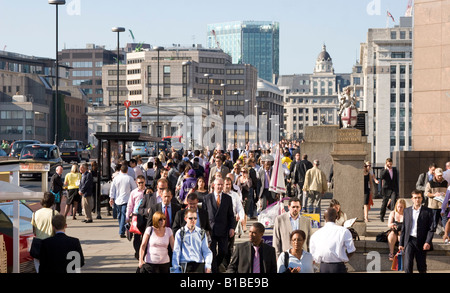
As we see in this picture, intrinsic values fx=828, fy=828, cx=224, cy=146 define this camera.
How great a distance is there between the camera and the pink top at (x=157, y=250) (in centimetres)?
1065

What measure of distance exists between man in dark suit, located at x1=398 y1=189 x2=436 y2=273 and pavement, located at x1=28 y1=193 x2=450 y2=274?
104 inches

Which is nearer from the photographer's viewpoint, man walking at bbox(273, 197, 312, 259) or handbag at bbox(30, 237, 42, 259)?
handbag at bbox(30, 237, 42, 259)

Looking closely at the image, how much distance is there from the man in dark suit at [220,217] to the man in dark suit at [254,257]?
3.80 metres

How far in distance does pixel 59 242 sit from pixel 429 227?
6063 mm

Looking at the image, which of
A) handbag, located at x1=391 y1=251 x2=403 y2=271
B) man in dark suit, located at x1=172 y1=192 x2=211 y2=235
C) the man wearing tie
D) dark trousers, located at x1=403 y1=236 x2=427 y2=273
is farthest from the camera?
the man wearing tie

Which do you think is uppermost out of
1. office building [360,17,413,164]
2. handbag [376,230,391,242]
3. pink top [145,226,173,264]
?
office building [360,17,413,164]

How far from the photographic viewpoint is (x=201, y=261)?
1028cm

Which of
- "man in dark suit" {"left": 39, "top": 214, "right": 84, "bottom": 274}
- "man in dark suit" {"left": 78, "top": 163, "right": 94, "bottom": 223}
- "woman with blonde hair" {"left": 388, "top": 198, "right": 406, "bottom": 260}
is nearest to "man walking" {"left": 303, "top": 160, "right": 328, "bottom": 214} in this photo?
"man in dark suit" {"left": 78, "top": 163, "right": 94, "bottom": 223}

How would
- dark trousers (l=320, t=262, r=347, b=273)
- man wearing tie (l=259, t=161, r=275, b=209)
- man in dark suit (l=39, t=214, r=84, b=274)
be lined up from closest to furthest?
1. man in dark suit (l=39, t=214, r=84, b=274)
2. dark trousers (l=320, t=262, r=347, b=273)
3. man wearing tie (l=259, t=161, r=275, b=209)

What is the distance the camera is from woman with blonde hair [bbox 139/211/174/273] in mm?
10641

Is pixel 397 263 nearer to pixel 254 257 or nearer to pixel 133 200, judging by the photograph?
pixel 133 200

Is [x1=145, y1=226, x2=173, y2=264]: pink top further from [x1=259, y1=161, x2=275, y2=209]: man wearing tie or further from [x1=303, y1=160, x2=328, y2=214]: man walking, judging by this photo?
[x1=303, y1=160, x2=328, y2=214]: man walking
